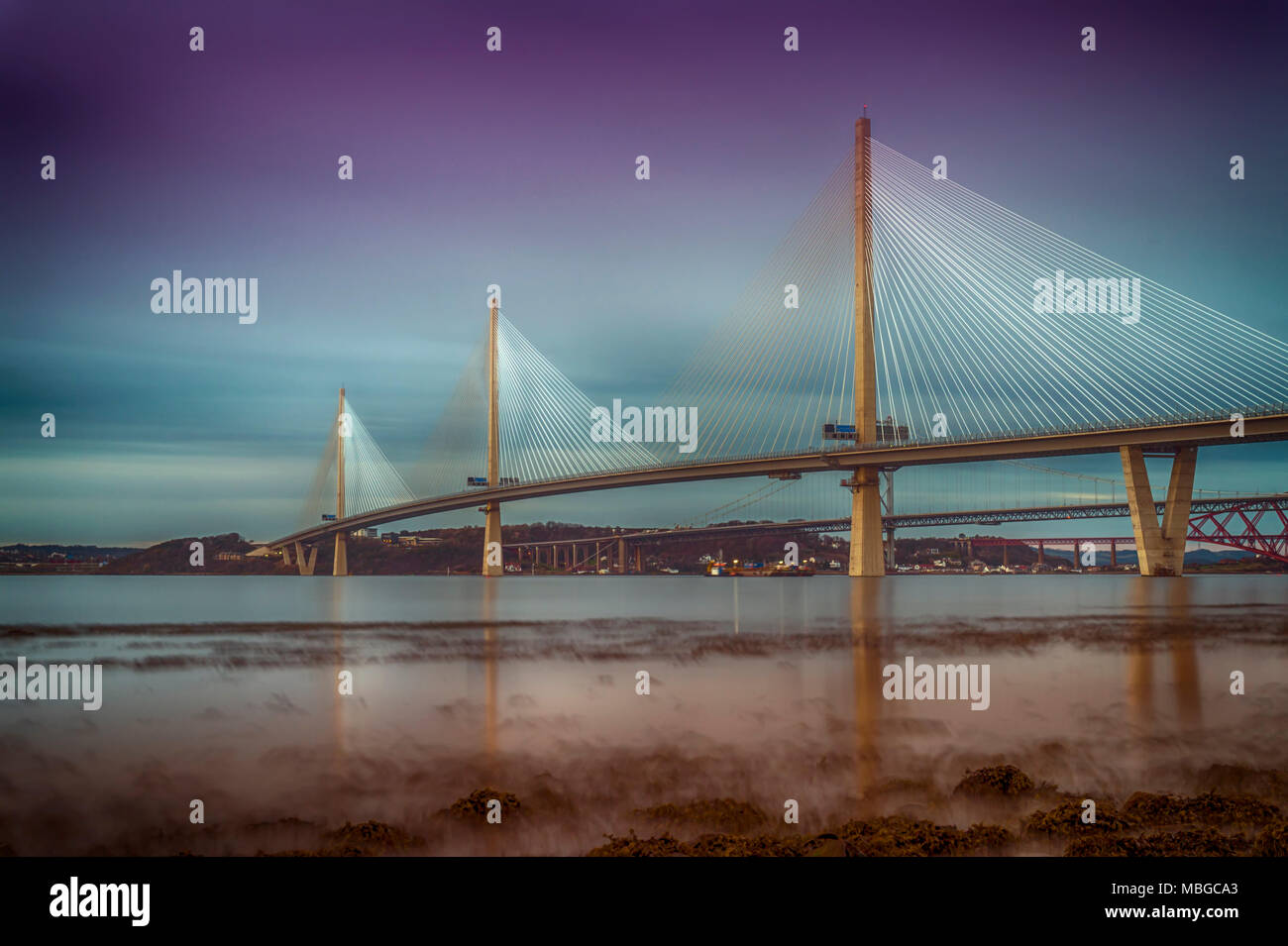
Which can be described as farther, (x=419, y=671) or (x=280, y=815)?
(x=419, y=671)

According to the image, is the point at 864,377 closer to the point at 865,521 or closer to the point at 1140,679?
the point at 865,521

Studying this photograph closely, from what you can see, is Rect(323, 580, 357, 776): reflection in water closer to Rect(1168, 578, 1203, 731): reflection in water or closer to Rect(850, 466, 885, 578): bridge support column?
Rect(1168, 578, 1203, 731): reflection in water

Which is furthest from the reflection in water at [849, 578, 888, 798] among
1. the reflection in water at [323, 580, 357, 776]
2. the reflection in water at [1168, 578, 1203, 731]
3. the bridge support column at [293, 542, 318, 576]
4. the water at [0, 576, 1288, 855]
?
the bridge support column at [293, 542, 318, 576]

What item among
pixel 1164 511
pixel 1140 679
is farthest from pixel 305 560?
pixel 1140 679

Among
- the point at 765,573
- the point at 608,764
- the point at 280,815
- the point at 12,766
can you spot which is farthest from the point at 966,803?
the point at 765,573
